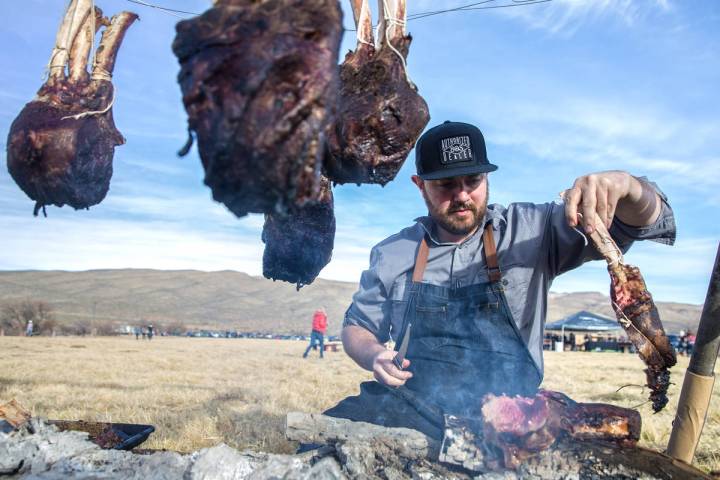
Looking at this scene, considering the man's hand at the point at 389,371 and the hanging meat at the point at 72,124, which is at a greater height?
the hanging meat at the point at 72,124

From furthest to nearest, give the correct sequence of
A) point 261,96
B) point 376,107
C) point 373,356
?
point 373,356 < point 376,107 < point 261,96

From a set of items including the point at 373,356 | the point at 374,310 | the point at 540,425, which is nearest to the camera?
the point at 540,425

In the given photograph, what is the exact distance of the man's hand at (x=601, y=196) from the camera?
2588 mm

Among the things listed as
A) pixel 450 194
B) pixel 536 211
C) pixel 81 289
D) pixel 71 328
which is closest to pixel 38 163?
pixel 450 194

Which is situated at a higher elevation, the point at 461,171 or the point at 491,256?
the point at 461,171

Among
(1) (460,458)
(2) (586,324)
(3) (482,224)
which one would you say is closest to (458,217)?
(3) (482,224)

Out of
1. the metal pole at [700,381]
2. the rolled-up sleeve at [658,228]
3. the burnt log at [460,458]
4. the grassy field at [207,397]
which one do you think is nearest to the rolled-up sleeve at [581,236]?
the rolled-up sleeve at [658,228]

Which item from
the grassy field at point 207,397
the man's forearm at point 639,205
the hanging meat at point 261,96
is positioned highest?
the man's forearm at point 639,205

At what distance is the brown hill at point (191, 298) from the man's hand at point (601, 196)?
61.6m

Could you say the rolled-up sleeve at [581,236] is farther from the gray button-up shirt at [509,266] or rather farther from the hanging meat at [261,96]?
the hanging meat at [261,96]

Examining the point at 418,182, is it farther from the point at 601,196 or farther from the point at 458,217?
the point at 601,196

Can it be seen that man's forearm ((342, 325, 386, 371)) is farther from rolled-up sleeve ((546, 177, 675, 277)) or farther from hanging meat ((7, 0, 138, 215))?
hanging meat ((7, 0, 138, 215))

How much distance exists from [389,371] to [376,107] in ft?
4.96

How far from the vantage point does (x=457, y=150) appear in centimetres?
347
